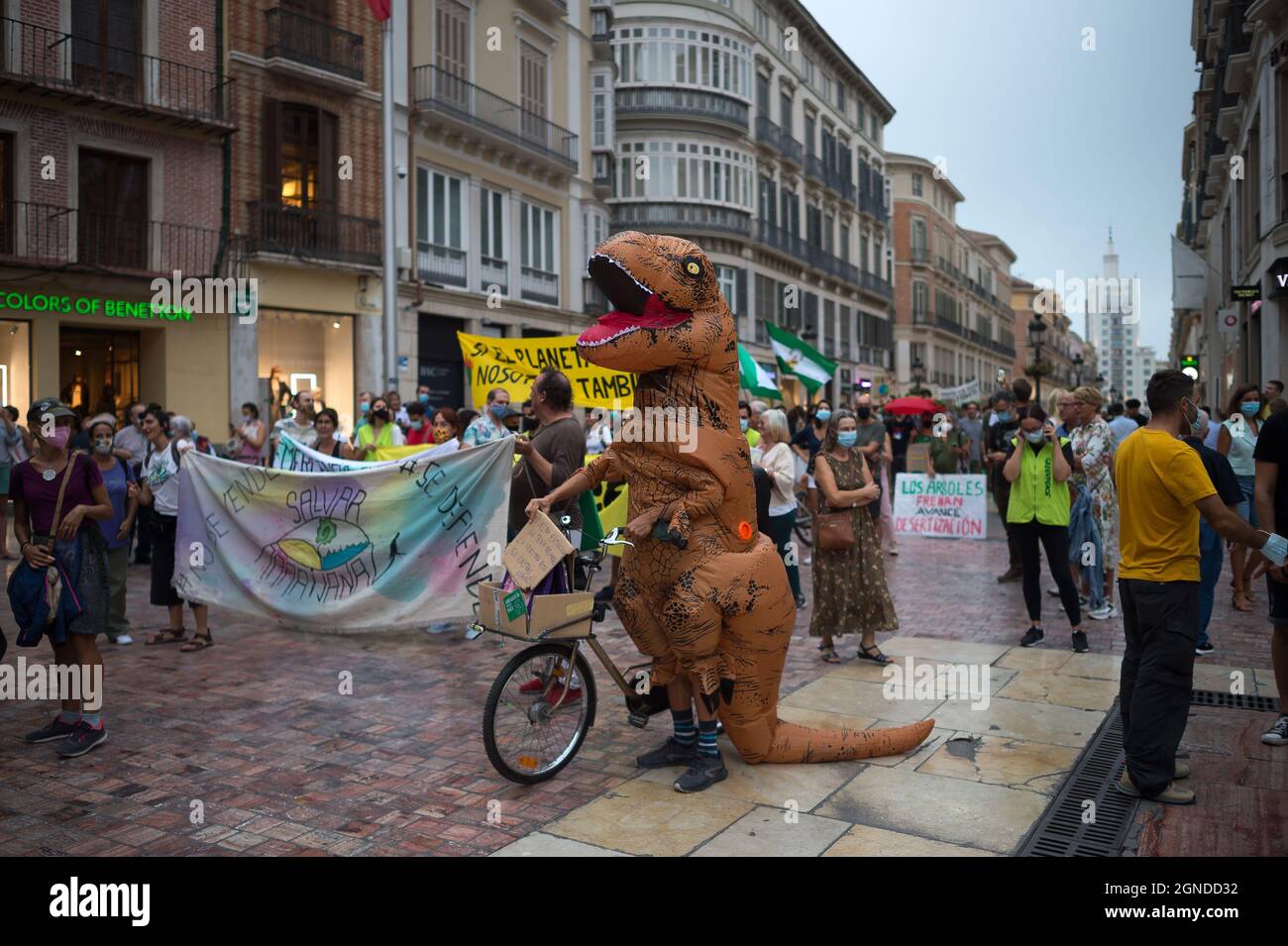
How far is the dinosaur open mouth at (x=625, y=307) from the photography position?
4.62m

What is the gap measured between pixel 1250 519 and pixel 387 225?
1229cm

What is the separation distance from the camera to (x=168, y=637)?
8.05 meters

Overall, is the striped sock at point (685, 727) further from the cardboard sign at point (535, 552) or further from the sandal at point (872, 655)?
the sandal at point (872, 655)

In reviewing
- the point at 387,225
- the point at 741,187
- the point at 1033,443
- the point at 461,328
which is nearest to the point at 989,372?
the point at 741,187

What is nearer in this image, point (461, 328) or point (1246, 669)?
point (1246, 669)

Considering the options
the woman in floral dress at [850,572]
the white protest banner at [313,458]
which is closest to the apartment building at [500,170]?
the white protest banner at [313,458]

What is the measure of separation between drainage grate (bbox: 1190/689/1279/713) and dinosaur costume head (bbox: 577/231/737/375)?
12.0 ft

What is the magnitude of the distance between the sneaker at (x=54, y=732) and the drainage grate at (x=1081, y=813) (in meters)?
4.81

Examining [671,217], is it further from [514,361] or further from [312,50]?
[514,361]

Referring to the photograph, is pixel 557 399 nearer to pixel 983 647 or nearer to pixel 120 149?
pixel 983 647

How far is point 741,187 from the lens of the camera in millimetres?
35156

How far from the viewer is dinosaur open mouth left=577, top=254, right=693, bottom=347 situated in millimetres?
4617

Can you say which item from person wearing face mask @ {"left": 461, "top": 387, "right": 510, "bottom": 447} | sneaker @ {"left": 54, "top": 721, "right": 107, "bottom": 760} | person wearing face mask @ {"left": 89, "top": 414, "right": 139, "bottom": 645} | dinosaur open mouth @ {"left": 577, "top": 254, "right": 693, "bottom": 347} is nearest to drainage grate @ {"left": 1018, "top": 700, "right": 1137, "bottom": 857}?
dinosaur open mouth @ {"left": 577, "top": 254, "right": 693, "bottom": 347}

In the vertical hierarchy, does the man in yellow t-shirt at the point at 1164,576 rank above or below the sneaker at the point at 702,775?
above
